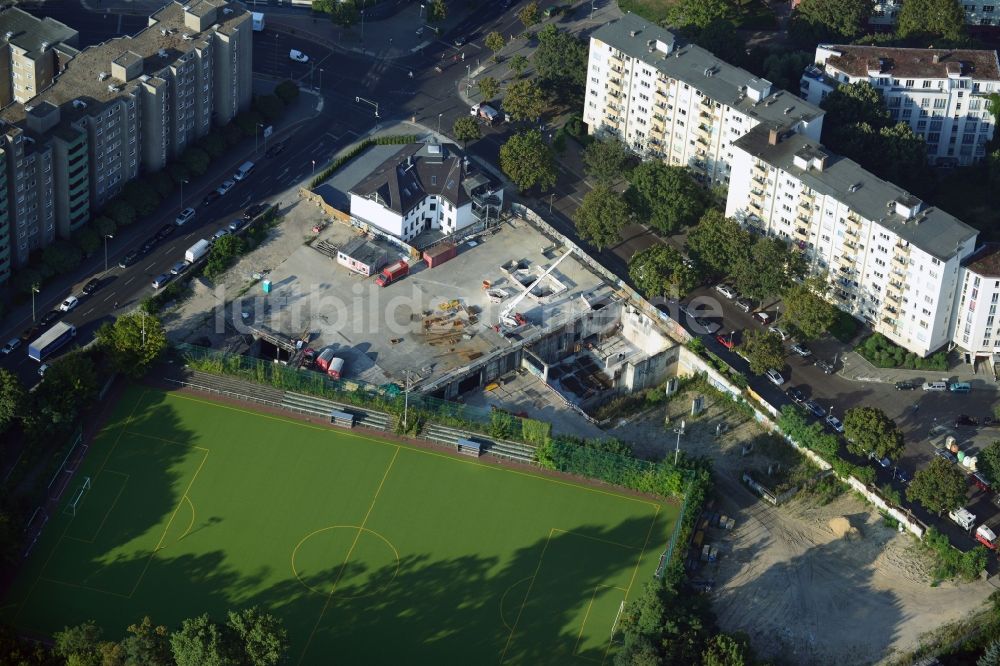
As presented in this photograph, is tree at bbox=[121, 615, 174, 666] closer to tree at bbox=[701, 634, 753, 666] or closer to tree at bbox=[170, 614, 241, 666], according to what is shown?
tree at bbox=[170, 614, 241, 666]

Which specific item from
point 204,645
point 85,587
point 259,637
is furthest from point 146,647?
point 85,587

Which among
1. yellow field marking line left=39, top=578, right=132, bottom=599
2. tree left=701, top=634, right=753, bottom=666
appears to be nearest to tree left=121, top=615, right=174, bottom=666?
yellow field marking line left=39, top=578, right=132, bottom=599

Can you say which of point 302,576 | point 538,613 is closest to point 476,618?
point 538,613

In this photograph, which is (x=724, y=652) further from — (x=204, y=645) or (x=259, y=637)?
(x=204, y=645)

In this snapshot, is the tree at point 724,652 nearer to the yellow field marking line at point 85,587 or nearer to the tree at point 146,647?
the tree at point 146,647

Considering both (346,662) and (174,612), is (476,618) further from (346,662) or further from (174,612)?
(174,612)
